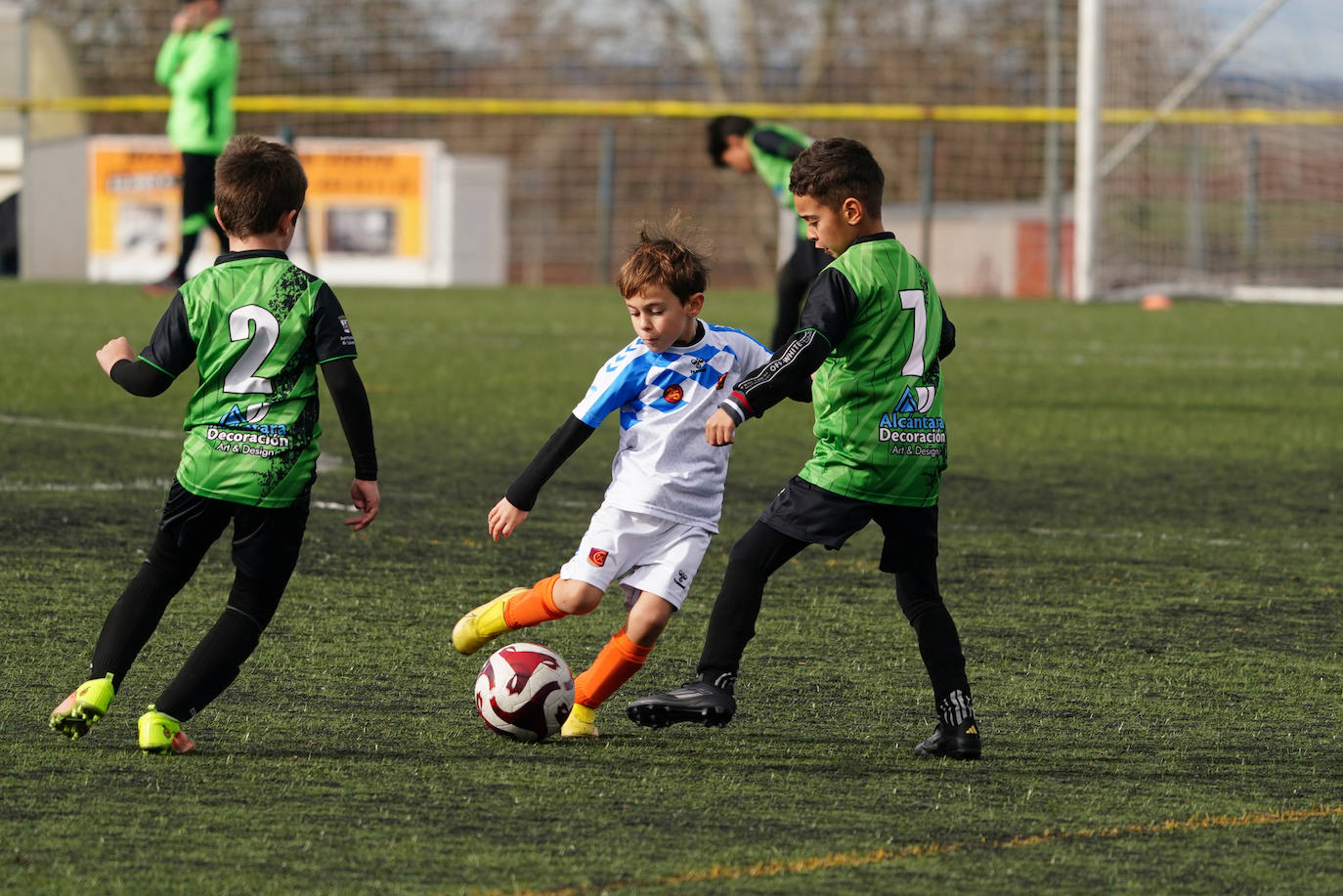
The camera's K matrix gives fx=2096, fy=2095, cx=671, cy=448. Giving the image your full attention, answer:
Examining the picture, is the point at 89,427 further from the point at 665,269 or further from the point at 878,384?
the point at 878,384

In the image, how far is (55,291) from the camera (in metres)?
18.4

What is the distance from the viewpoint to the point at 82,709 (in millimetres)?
3867

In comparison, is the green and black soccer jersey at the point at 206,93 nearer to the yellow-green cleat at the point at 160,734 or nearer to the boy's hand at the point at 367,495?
the boy's hand at the point at 367,495

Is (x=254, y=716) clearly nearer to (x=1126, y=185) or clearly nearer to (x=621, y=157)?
(x=1126, y=185)

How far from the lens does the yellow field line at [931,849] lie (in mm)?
3113

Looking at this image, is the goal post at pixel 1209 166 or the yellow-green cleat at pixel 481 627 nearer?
the yellow-green cleat at pixel 481 627

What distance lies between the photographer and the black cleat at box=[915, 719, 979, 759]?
402cm

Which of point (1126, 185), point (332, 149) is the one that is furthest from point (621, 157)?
point (1126, 185)

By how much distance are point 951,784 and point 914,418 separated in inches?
29.7

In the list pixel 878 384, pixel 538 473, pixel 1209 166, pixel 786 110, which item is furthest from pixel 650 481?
pixel 1209 166

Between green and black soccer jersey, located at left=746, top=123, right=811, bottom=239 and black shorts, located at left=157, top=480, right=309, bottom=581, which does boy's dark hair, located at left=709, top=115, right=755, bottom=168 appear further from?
black shorts, located at left=157, top=480, right=309, bottom=581

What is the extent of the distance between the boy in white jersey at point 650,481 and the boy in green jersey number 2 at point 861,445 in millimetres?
117

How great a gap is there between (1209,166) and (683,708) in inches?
656

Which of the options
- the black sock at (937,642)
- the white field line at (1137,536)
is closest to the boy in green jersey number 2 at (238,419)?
the black sock at (937,642)
